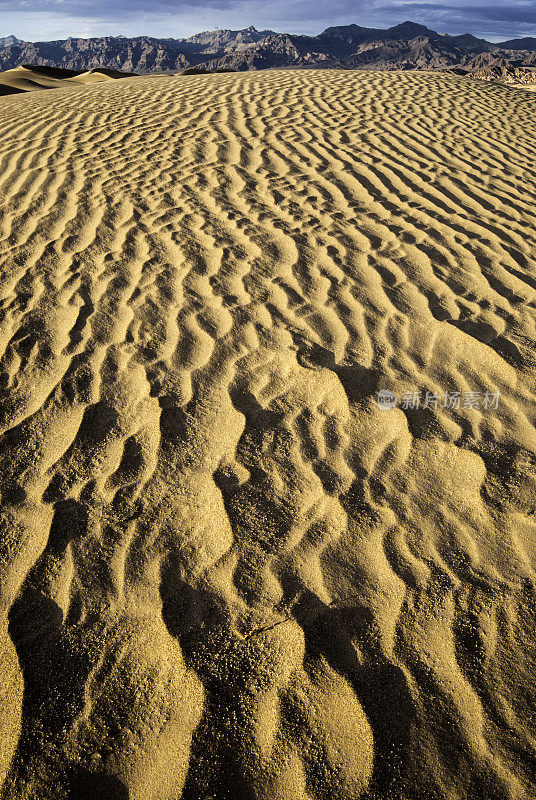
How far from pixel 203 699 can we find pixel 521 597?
48.3 inches

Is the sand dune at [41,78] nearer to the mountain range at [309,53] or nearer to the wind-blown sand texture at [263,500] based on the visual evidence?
the wind-blown sand texture at [263,500]

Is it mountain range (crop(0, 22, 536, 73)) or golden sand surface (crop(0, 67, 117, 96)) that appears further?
mountain range (crop(0, 22, 536, 73))

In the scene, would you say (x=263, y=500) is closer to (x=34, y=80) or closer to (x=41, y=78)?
(x=34, y=80)

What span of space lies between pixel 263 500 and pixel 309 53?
88825mm

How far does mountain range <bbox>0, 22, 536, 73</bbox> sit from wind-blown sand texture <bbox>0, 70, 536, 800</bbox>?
58773 mm

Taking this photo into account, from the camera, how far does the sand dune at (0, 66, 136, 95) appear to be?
468 inches

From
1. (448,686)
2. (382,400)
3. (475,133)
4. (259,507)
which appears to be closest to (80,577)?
(259,507)

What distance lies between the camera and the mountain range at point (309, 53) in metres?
60.0

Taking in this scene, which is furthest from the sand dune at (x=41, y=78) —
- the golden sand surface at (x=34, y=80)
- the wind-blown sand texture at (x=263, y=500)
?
the wind-blown sand texture at (x=263, y=500)

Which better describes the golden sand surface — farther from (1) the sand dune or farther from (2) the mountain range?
(2) the mountain range

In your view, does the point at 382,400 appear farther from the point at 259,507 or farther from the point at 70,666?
the point at 70,666

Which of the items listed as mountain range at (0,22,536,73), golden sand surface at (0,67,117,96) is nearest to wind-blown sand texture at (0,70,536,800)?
golden sand surface at (0,67,117,96)

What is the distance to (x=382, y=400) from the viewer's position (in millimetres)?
2531

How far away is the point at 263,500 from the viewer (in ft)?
6.79
